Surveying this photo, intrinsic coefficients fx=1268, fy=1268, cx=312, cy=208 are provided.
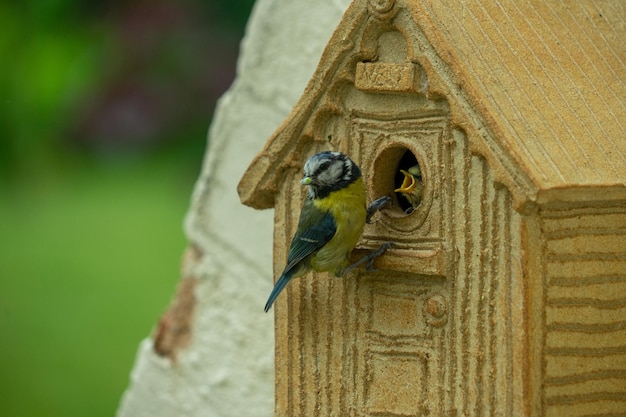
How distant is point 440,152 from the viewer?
9.04 ft

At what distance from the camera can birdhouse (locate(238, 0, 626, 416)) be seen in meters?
2.60

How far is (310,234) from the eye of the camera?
296cm

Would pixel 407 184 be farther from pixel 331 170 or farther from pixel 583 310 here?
pixel 583 310

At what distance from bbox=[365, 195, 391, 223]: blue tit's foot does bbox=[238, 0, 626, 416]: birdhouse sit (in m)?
0.02

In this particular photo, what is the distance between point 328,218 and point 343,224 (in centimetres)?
4

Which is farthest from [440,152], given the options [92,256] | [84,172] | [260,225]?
[84,172]

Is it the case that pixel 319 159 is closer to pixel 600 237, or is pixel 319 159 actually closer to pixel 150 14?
pixel 600 237

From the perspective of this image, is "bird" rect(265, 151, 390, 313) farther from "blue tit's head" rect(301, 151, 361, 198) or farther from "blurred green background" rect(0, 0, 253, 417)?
"blurred green background" rect(0, 0, 253, 417)

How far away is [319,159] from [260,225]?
129cm

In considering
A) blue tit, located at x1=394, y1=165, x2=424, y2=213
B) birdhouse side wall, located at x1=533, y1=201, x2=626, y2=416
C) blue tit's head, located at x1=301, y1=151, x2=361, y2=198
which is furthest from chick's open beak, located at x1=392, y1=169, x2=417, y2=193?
birdhouse side wall, located at x1=533, y1=201, x2=626, y2=416

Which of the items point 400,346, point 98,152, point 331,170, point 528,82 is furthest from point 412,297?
point 98,152

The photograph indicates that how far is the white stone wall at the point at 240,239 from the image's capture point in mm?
4070

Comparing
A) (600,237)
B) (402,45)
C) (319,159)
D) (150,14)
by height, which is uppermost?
(150,14)

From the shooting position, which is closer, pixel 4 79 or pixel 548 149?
pixel 548 149
